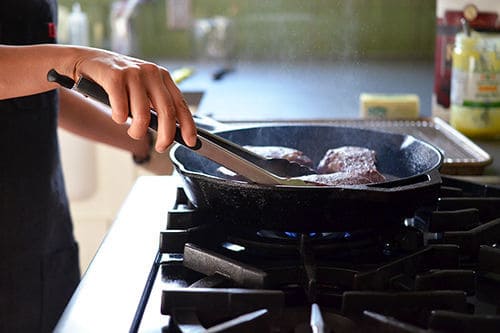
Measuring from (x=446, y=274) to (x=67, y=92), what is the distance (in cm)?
85

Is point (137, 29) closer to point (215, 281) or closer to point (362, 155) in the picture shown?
point (362, 155)

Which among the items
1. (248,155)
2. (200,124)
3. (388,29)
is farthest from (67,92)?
(388,29)

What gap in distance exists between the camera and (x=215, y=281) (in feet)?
2.60

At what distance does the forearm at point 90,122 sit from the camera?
141cm

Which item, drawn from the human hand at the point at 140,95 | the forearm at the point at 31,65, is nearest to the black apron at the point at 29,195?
the forearm at the point at 31,65

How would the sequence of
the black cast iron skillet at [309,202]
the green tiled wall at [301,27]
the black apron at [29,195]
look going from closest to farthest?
1. the black cast iron skillet at [309,202]
2. the black apron at [29,195]
3. the green tiled wall at [301,27]

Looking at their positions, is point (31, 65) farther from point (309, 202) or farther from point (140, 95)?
point (309, 202)

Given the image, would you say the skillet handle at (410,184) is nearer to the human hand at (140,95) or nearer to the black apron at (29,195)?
the human hand at (140,95)

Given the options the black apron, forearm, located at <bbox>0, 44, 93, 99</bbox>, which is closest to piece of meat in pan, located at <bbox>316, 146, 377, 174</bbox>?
forearm, located at <bbox>0, 44, 93, 99</bbox>

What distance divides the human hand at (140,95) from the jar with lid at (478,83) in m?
0.80

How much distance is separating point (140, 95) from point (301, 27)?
1844 millimetres

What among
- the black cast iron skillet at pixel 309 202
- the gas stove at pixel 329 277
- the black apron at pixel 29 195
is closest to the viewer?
the gas stove at pixel 329 277

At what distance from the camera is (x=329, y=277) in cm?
80

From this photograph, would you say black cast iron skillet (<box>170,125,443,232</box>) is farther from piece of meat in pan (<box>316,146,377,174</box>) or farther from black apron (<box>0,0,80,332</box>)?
black apron (<box>0,0,80,332</box>)
